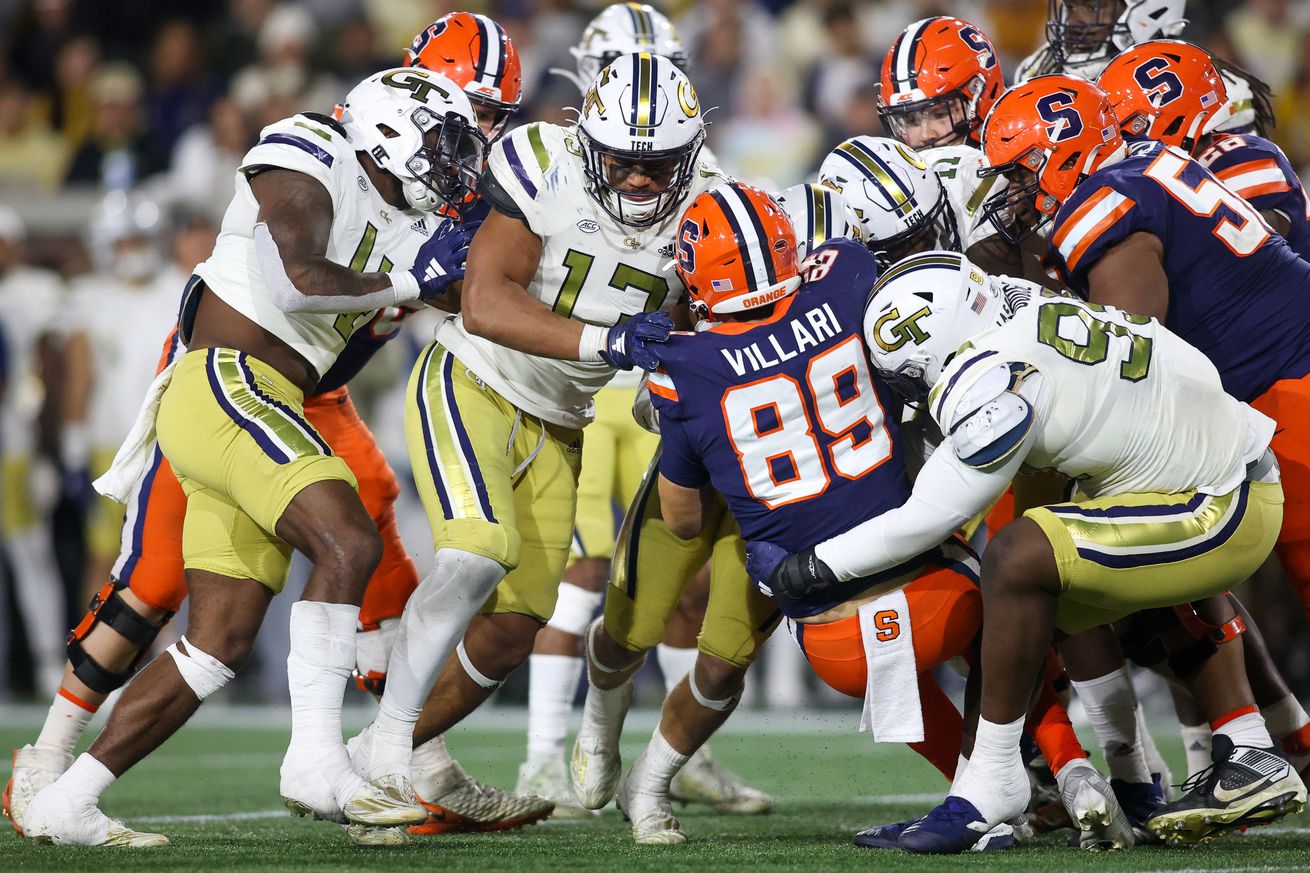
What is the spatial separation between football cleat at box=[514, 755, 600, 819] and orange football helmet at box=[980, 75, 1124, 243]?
2.33 m

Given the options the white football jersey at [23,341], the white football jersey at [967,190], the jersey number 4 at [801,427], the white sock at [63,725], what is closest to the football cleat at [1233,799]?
the jersey number 4 at [801,427]

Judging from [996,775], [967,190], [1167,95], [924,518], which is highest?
[1167,95]

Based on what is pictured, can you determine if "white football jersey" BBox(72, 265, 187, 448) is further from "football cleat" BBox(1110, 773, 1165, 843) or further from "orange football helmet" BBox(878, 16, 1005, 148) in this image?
"football cleat" BBox(1110, 773, 1165, 843)

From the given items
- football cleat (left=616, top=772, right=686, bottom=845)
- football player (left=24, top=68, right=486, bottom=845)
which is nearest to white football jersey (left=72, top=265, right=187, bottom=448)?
football player (left=24, top=68, right=486, bottom=845)

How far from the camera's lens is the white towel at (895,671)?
13.4ft

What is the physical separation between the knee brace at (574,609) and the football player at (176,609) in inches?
31.2

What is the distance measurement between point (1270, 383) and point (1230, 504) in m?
0.65

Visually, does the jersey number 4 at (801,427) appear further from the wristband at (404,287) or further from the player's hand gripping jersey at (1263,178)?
the player's hand gripping jersey at (1263,178)

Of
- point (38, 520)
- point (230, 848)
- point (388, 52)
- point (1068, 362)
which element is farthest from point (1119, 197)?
point (388, 52)

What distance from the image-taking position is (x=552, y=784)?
17.9ft

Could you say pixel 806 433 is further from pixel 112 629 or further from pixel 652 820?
pixel 112 629

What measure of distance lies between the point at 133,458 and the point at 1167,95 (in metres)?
3.11

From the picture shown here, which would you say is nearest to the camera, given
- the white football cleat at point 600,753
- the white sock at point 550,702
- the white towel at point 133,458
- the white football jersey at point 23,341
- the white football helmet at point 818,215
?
the white football helmet at point 818,215

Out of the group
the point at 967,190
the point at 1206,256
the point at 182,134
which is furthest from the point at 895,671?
the point at 182,134
